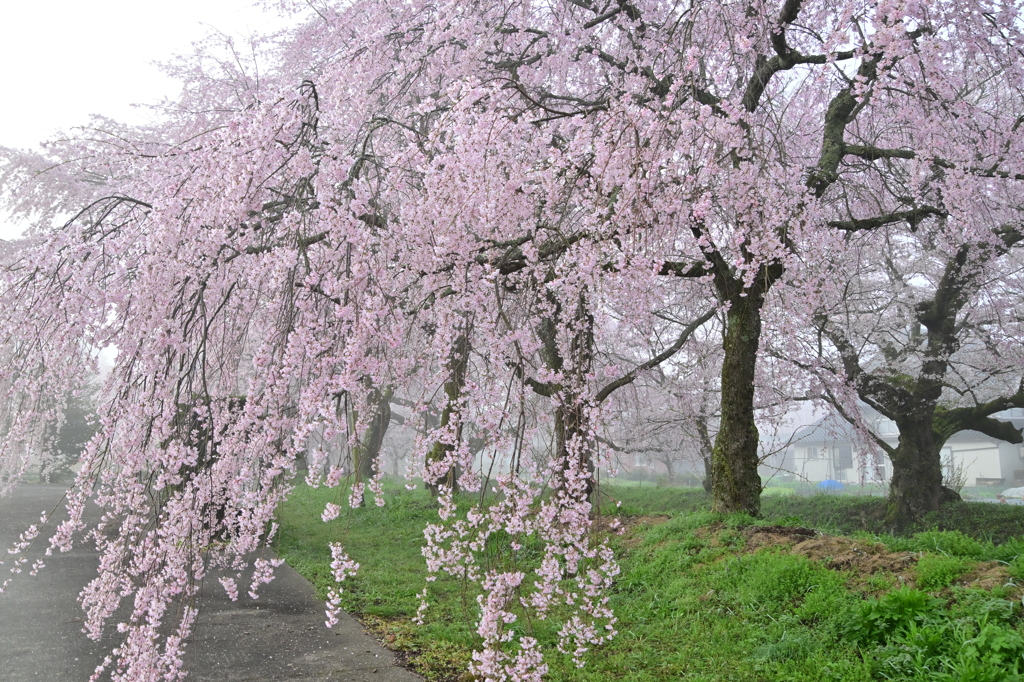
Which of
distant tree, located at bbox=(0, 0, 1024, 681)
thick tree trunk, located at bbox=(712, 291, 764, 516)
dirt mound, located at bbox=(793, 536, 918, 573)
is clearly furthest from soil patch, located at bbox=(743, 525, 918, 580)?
distant tree, located at bbox=(0, 0, 1024, 681)

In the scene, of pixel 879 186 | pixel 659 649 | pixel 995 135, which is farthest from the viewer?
pixel 879 186

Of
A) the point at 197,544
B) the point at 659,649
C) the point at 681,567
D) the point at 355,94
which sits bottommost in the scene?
the point at 659,649

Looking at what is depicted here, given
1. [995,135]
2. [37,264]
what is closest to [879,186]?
[995,135]

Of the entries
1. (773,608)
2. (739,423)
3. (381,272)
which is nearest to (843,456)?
(739,423)

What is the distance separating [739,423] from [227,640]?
6085 millimetres

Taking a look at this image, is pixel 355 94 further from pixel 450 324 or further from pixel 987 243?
pixel 987 243

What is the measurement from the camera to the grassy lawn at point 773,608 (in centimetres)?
460

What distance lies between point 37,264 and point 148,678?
2661 millimetres

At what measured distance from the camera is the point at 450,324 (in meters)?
4.45

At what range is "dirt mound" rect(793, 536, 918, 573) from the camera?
5871 millimetres

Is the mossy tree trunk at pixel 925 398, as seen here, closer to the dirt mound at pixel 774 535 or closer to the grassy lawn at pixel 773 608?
the dirt mound at pixel 774 535

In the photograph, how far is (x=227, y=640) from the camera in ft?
20.8

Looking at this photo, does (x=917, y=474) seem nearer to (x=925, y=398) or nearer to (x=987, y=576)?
(x=925, y=398)

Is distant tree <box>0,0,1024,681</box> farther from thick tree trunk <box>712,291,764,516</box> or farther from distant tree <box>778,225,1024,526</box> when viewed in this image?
distant tree <box>778,225,1024,526</box>
